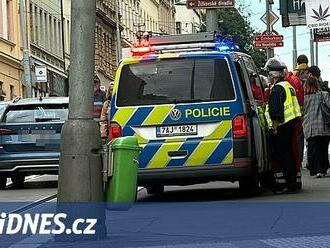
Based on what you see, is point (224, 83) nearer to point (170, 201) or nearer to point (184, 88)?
point (184, 88)

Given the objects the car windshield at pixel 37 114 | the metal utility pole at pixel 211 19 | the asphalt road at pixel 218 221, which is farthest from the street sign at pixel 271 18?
the asphalt road at pixel 218 221

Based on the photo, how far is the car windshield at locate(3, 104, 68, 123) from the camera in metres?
16.9

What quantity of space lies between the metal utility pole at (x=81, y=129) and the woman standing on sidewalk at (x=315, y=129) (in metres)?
7.88

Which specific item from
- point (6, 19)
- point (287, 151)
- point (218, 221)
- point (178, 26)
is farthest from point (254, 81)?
point (178, 26)

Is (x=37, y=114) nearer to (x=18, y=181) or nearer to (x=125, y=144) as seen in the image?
(x=18, y=181)

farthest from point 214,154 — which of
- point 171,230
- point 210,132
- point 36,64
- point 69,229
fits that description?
point 36,64

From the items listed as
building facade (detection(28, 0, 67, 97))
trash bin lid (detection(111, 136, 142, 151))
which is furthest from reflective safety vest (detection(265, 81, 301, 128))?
building facade (detection(28, 0, 67, 97))

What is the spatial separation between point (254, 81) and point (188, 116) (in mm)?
1987

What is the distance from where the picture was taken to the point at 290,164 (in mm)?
13383

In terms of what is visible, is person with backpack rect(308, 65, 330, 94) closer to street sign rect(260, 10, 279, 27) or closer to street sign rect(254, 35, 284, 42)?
street sign rect(254, 35, 284, 42)

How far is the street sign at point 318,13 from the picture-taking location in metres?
18.2

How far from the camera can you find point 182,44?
45.7ft

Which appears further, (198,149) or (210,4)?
(210,4)

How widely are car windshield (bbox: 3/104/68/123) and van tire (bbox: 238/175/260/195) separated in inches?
176
